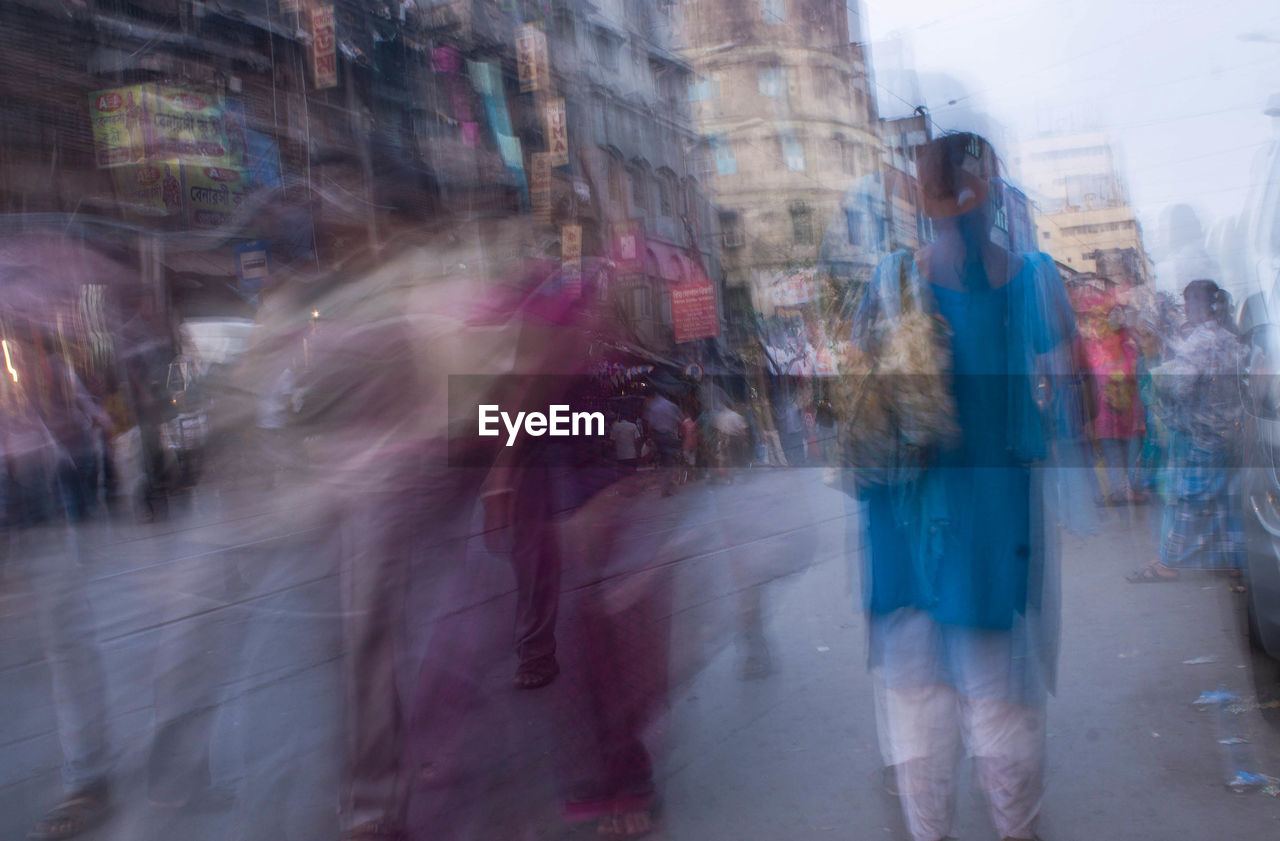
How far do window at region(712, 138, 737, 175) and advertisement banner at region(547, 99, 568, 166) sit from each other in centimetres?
533

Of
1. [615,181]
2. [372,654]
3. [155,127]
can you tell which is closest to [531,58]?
[155,127]

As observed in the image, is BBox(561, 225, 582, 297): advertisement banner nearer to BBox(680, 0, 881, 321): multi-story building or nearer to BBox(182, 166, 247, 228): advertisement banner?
BBox(680, 0, 881, 321): multi-story building

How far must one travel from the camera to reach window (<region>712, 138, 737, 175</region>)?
19.3 feet

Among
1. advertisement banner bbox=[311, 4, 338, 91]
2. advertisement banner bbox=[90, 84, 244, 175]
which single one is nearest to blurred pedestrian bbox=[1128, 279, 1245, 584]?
advertisement banner bbox=[90, 84, 244, 175]

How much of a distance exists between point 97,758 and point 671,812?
1.56 meters

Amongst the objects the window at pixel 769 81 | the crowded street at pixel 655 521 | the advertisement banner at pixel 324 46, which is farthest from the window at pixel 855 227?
the advertisement banner at pixel 324 46

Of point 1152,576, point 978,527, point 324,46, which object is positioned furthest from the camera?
point 324,46

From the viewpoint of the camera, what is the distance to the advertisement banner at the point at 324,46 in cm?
1391

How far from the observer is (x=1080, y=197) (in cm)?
439

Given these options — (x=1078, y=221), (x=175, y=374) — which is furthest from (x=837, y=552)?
(x=175, y=374)

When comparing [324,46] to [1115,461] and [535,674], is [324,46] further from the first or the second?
[535,674]

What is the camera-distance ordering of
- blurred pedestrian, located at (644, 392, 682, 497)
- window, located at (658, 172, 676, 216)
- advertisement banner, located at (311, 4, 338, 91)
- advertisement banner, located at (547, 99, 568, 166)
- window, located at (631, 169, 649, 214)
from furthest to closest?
1. advertisement banner, located at (311, 4, 338, 91)
2. advertisement banner, located at (547, 99, 568, 166)
3. window, located at (631, 169, 649, 214)
4. window, located at (658, 172, 676, 216)
5. blurred pedestrian, located at (644, 392, 682, 497)

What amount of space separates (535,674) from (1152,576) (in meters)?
3.33

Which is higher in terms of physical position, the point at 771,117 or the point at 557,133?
the point at 557,133
